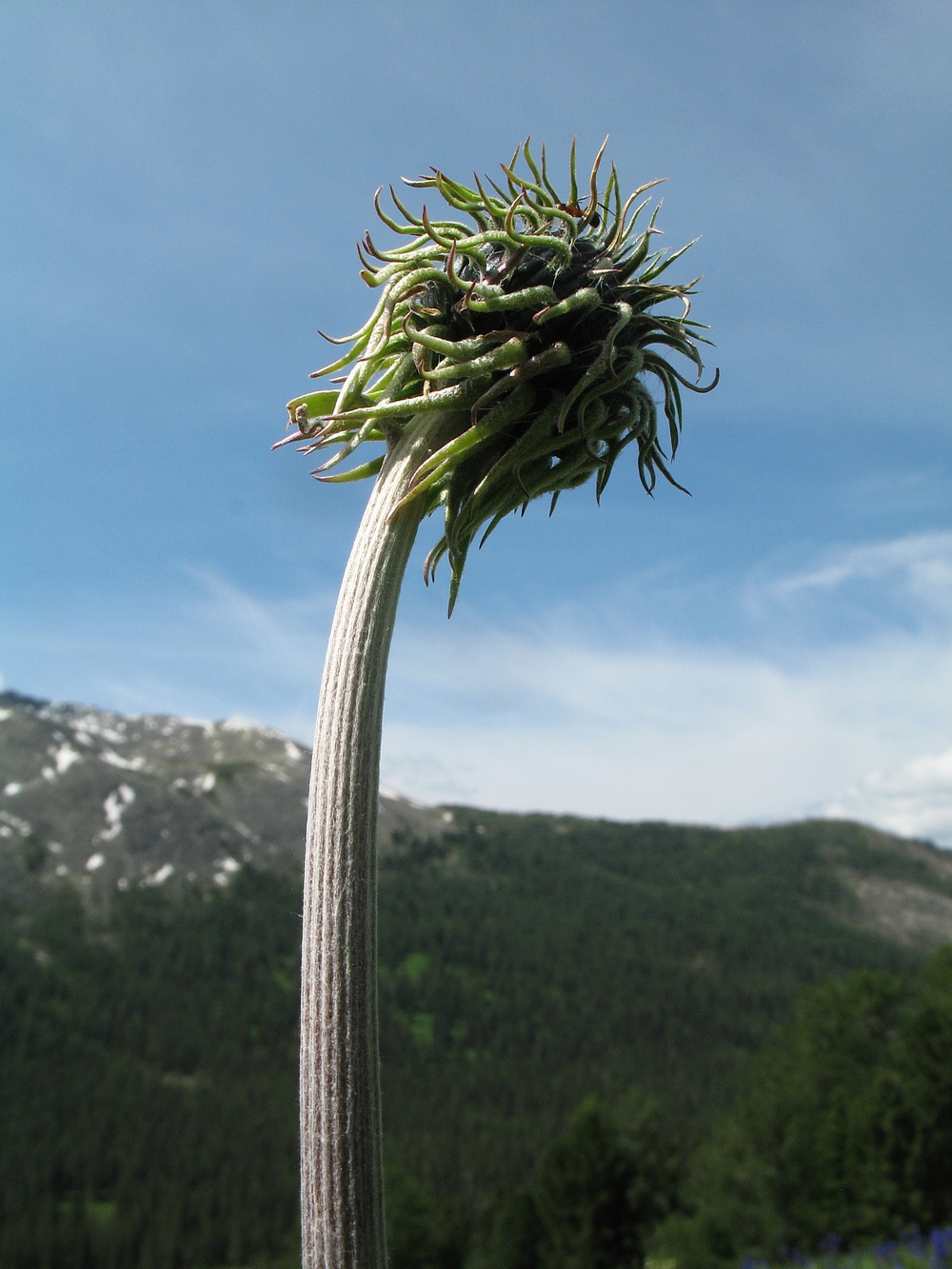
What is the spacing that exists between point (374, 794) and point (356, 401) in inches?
59.9

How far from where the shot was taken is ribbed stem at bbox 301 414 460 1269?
2611 mm

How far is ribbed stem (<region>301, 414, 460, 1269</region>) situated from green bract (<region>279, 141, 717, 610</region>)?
0.65 metres

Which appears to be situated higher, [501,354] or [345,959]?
[501,354]

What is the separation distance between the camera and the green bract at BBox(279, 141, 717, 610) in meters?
3.26

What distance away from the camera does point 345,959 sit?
9.00ft

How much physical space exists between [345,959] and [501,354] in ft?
6.85

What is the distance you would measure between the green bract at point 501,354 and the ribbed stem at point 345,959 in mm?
654

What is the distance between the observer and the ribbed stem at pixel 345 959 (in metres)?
2.61

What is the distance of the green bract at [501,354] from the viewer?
3.26 metres

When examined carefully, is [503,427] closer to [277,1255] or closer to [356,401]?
[356,401]

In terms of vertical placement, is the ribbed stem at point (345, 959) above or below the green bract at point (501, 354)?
below

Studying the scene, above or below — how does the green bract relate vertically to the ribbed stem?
above

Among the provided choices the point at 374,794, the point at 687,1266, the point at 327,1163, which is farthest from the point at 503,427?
the point at 687,1266

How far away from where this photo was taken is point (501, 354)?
10.5ft
